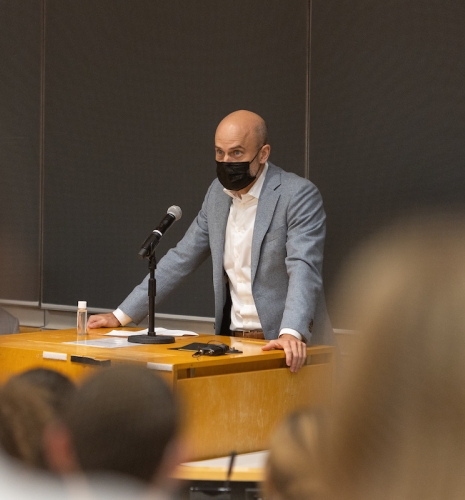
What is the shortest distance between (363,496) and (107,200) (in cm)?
447

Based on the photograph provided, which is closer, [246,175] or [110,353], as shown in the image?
[110,353]

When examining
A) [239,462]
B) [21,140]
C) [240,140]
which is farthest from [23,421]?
[21,140]

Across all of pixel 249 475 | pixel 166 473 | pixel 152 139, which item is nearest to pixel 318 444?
pixel 166 473

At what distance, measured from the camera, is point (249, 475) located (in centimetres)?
239

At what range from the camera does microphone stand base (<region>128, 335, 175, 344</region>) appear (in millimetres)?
3164

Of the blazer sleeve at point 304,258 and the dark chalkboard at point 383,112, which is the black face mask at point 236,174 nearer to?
the blazer sleeve at point 304,258

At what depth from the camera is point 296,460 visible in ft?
3.08

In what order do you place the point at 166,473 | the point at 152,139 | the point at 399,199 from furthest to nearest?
the point at 152,139
the point at 399,199
the point at 166,473

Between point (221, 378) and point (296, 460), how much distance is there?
181cm

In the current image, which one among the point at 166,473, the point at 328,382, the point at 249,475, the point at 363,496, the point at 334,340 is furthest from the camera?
the point at 334,340

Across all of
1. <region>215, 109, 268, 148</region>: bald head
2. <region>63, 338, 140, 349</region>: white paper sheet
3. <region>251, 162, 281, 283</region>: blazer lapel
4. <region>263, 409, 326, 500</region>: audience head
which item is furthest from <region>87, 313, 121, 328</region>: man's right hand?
<region>263, 409, 326, 500</region>: audience head

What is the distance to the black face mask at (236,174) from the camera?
3592mm

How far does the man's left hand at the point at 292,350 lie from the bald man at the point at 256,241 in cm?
32

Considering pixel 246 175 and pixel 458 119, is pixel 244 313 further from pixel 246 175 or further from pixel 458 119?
pixel 458 119
